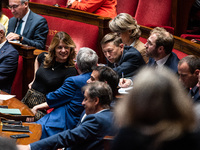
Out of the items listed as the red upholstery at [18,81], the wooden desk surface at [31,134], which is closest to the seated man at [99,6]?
the red upholstery at [18,81]

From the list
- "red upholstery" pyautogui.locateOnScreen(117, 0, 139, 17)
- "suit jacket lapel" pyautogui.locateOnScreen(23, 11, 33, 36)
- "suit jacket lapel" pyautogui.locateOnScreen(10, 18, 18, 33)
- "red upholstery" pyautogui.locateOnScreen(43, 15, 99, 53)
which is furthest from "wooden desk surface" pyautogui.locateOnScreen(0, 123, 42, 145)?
"red upholstery" pyautogui.locateOnScreen(117, 0, 139, 17)

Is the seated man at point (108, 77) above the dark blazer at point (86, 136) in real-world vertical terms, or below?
above

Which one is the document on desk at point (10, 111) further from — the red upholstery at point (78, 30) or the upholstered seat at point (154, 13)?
the upholstered seat at point (154, 13)

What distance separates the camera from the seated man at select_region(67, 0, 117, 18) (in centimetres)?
277

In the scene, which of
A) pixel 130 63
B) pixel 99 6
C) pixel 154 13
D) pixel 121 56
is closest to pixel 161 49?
pixel 130 63

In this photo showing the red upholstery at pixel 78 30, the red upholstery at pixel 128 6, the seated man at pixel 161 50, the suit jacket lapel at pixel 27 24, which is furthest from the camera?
the red upholstery at pixel 128 6

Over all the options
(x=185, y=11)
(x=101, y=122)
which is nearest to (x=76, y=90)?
(x=101, y=122)

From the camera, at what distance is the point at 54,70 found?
6.66 feet

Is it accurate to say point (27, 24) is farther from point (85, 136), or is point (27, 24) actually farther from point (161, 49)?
point (85, 136)

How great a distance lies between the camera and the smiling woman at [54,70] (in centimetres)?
200

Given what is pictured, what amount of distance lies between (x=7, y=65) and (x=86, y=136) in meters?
1.16

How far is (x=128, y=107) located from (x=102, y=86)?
0.92 metres

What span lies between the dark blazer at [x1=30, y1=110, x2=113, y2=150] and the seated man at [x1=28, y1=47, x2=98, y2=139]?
0.47 meters

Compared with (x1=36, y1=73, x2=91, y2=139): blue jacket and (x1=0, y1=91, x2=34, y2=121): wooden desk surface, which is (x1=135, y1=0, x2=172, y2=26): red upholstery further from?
(x1=0, y1=91, x2=34, y2=121): wooden desk surface
